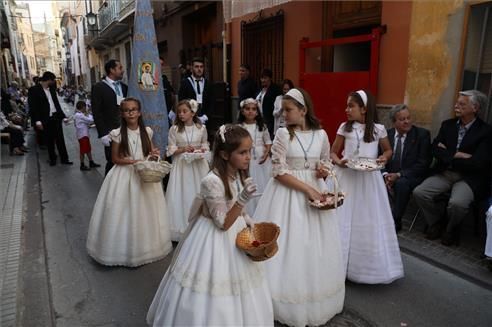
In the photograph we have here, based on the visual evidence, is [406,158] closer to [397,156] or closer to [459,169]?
[397,156]

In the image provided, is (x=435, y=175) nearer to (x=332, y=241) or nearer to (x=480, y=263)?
(x=480, y=263)

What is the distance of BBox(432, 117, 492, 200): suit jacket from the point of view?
4312 mm

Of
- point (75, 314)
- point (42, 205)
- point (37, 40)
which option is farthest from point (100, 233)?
point (37, 40)

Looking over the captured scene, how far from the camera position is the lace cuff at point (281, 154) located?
305 cm

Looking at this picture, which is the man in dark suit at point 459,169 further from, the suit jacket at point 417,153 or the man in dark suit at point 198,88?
the man in dark suit at point 198,88

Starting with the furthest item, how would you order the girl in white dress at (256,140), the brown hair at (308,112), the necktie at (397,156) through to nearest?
the girl in white dress at (256,140)
the necktie at (397,156)
the brown hair at (308,112)

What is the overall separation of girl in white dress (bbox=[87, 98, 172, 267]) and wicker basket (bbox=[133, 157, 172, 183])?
0.27 metres

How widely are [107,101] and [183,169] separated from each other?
64.1 inches

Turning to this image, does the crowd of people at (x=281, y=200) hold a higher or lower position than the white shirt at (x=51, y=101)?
lower

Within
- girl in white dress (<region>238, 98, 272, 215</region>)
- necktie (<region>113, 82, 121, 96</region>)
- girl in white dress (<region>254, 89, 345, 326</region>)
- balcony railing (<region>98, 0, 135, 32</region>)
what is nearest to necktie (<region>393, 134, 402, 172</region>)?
girl in white dress (<region>238, 98, 272, 215</region>)

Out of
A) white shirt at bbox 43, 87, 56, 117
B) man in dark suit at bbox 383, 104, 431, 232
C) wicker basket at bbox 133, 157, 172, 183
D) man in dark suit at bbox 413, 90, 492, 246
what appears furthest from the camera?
white shirt at bbox 43, 87, 56, 117

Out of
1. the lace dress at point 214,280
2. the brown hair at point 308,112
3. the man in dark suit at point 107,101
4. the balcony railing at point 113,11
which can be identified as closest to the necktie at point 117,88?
the man in dark suit at point 107,101

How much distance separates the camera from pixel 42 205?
6348 mm

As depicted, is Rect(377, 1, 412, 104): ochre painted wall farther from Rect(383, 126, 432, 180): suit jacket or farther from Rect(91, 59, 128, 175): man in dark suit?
Rect(91, 59, 128, 175): man in dark suit
